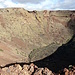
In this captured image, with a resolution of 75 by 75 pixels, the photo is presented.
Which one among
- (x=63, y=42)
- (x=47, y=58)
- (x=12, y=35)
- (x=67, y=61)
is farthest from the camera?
(x=63, y=42)

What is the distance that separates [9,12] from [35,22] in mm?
9045

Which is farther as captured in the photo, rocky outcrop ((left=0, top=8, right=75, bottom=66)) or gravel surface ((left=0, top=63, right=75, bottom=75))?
rocky outcrop ((left=0, top=8, right=75, bottom=66))

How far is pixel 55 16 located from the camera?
246ft

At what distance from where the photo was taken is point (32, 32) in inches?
2675

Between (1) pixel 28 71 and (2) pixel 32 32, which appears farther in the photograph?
(2) pixel 32 32

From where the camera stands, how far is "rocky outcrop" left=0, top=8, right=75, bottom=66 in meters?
55.2

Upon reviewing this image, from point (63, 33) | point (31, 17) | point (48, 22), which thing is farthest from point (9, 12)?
point (63, 33)

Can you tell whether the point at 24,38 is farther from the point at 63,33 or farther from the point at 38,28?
the point at 63,33

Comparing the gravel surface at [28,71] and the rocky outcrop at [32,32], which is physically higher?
the rocky outcrop at [32,32]

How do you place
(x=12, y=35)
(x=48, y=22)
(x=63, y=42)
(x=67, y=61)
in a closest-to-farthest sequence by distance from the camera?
(x=67, y=61) → (x=12, y=35) → (x=63, y=42) → (x=48, y=22)

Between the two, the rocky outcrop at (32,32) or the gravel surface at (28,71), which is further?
the rocky outcrop at (32,32)

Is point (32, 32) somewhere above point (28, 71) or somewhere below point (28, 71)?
above

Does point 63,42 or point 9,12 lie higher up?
point 9,12

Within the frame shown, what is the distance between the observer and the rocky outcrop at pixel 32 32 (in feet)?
Answer: 181
